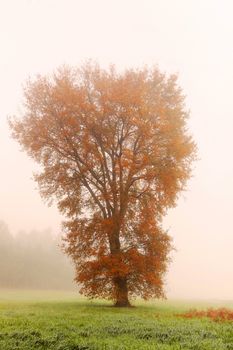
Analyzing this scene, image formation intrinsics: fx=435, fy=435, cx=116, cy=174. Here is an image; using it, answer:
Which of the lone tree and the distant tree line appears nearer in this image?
the lone tree

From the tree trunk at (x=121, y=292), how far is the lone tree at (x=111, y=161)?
6 centimetres

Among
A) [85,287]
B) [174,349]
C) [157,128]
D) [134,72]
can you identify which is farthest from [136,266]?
[174,349]

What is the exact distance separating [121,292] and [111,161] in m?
8.89

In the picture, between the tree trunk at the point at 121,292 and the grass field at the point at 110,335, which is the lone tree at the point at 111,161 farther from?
the grass field at the point at 110,335

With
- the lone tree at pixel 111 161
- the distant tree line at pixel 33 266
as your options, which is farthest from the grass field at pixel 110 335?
the distant tree line at pixel 33 266

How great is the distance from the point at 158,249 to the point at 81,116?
10241 mm

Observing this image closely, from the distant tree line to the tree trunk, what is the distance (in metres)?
73.5

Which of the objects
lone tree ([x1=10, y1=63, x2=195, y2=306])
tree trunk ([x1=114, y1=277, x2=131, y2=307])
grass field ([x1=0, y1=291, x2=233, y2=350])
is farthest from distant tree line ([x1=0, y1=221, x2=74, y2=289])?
grass field ([x1=0, y1=291, x2=233, y2=350])

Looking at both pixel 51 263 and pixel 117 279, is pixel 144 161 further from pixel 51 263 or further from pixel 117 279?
pixel 51 263

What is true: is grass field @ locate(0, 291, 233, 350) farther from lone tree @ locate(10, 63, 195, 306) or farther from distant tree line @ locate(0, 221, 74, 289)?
distant tree line @ locate(0, 221, 74, 289)

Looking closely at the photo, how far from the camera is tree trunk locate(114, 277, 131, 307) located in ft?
92.4

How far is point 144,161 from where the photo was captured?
1121 inches

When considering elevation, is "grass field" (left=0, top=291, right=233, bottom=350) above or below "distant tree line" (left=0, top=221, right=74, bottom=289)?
below

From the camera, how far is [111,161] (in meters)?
30.5
